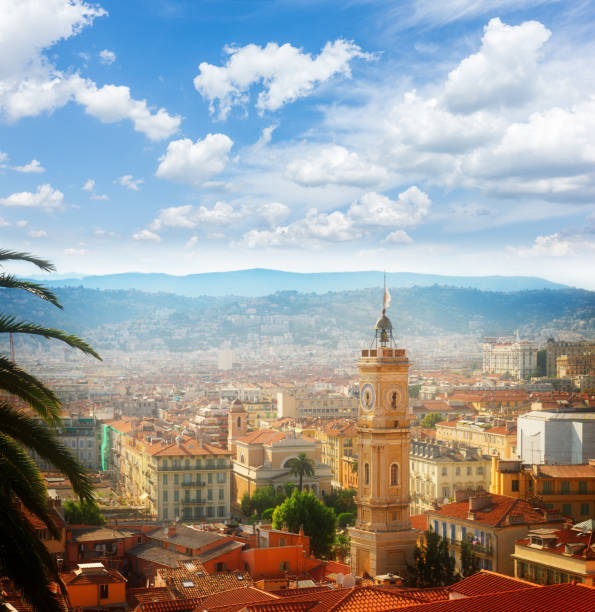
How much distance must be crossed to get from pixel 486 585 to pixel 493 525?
11131 mm

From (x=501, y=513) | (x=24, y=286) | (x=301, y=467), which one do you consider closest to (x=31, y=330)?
(x=24, y=286)

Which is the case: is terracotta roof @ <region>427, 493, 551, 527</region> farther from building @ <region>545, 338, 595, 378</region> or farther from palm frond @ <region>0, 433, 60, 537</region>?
building @ <region>545, 338, 595, 378</region>

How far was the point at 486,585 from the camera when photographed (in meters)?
20.2

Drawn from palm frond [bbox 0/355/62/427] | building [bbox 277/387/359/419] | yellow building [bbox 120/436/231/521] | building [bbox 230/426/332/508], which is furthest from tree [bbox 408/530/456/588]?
building [bbox 277/387/359/419]

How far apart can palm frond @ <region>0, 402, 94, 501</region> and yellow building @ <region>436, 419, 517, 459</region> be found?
52955 mm

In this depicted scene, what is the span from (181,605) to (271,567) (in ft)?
25.9

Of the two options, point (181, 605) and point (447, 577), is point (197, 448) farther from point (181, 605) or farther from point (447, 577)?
point (181, 605)

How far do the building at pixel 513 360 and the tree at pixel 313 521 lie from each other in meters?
110

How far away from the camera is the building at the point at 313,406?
120 meters

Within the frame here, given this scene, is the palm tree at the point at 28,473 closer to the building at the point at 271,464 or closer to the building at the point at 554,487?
the building at the point at 554,487

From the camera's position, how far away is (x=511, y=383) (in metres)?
140

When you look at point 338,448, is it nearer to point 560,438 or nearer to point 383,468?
point 560,438

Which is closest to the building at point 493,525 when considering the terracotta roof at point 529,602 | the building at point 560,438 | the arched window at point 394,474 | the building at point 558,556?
the arched window at point 394,474

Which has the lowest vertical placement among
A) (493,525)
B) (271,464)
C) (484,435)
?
(271,464)
